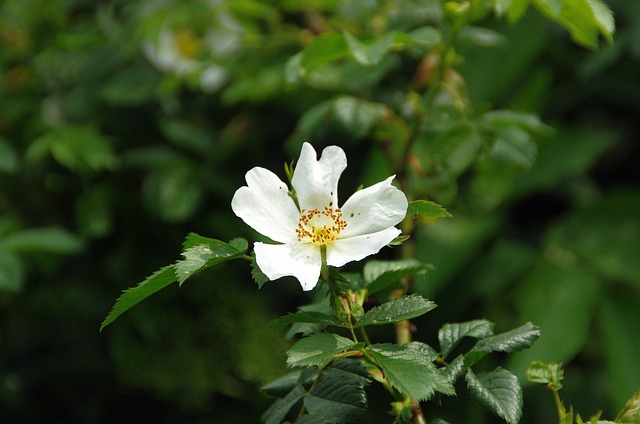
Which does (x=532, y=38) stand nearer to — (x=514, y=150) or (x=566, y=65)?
(x=566, y=65)

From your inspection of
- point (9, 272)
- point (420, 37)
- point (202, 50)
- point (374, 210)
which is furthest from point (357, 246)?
point (202, 50)

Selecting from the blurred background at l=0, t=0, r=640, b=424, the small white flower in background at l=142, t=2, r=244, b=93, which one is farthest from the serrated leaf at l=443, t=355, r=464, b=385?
the small white flower in background at l=142, t=2, r=244, b=93

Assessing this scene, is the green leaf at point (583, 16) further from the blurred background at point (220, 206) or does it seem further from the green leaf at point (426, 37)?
the blurred background at point (220, 206)

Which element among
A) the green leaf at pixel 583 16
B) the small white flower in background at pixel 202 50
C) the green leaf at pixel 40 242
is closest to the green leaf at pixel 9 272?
the green leaf at pixel 40 242

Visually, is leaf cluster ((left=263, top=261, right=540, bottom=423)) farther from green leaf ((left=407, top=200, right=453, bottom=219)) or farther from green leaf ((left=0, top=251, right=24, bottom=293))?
green leaf ((left=0, top=251, right=24, bottom=293))

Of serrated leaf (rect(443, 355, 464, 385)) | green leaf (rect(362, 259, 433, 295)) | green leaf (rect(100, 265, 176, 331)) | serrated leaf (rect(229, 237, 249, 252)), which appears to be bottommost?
serrated leaf (rect(443, 355, 464, 385))

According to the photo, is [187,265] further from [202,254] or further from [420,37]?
[420,37]

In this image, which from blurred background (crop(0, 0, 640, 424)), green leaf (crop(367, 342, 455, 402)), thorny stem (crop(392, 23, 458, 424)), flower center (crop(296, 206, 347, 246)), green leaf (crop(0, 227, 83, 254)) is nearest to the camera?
green leaf (crop(367, 342, 455, 402))
